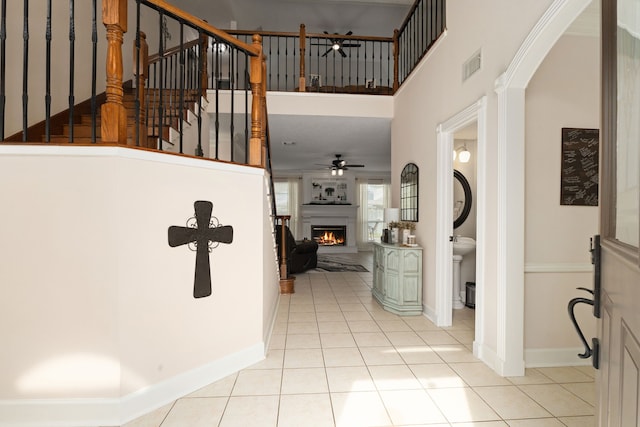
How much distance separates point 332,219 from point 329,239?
687 mm

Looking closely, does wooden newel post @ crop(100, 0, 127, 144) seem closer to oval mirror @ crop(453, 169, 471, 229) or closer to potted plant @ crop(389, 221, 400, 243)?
potted plant @ crop(389, 221, 400, 243)

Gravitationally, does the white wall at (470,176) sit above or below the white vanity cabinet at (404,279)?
above

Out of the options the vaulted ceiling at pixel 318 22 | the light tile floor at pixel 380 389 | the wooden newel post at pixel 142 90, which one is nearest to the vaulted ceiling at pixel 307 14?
the vaulted ceiling at pixel 318 22

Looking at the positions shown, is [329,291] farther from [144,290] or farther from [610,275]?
[610,275]

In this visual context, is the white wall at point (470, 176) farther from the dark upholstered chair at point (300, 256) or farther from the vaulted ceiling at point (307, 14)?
the vaulted ceiling at point (307, 14)

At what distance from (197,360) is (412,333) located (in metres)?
2.19

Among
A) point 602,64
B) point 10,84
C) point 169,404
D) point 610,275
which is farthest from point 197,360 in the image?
point 10,84

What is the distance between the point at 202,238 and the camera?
237 cm

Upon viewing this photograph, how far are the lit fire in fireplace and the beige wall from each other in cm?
821

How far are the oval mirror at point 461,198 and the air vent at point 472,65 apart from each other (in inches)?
82.2

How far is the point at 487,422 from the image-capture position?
6.50 feet

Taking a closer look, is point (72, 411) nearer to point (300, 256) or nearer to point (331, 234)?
point (300, 256)

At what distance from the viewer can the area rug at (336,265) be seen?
293 inches

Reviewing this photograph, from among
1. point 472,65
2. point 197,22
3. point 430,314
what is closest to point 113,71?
point 197,22
